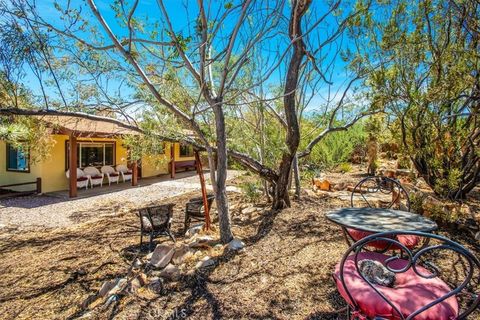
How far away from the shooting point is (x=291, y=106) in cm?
520

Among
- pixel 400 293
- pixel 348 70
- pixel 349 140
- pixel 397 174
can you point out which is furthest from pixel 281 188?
pixel 349 140

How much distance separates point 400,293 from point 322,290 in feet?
3.40

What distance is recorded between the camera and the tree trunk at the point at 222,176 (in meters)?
4.10

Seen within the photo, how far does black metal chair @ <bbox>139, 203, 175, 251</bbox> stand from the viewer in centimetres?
480

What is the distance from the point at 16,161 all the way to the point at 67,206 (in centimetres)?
426

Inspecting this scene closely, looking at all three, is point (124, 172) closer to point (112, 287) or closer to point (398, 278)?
point (112, 287)

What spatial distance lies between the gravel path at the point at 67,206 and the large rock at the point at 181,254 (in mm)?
3997

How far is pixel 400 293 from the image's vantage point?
203 centimetres

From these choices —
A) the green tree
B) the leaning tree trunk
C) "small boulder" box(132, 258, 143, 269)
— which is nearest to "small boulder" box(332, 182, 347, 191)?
the green tree

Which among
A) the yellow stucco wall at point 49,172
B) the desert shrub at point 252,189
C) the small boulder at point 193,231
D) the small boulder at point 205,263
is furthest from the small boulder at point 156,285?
the yellow stucco wall at point 49,172

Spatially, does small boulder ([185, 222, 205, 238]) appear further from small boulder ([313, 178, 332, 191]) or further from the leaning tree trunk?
small boulder ([313, 178, 332, 191])

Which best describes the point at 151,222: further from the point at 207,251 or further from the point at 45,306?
the point at 45,306

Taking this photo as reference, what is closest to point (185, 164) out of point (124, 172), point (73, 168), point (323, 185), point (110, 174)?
point (124, 172)

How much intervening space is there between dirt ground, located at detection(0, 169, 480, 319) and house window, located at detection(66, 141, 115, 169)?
18.9 ft
